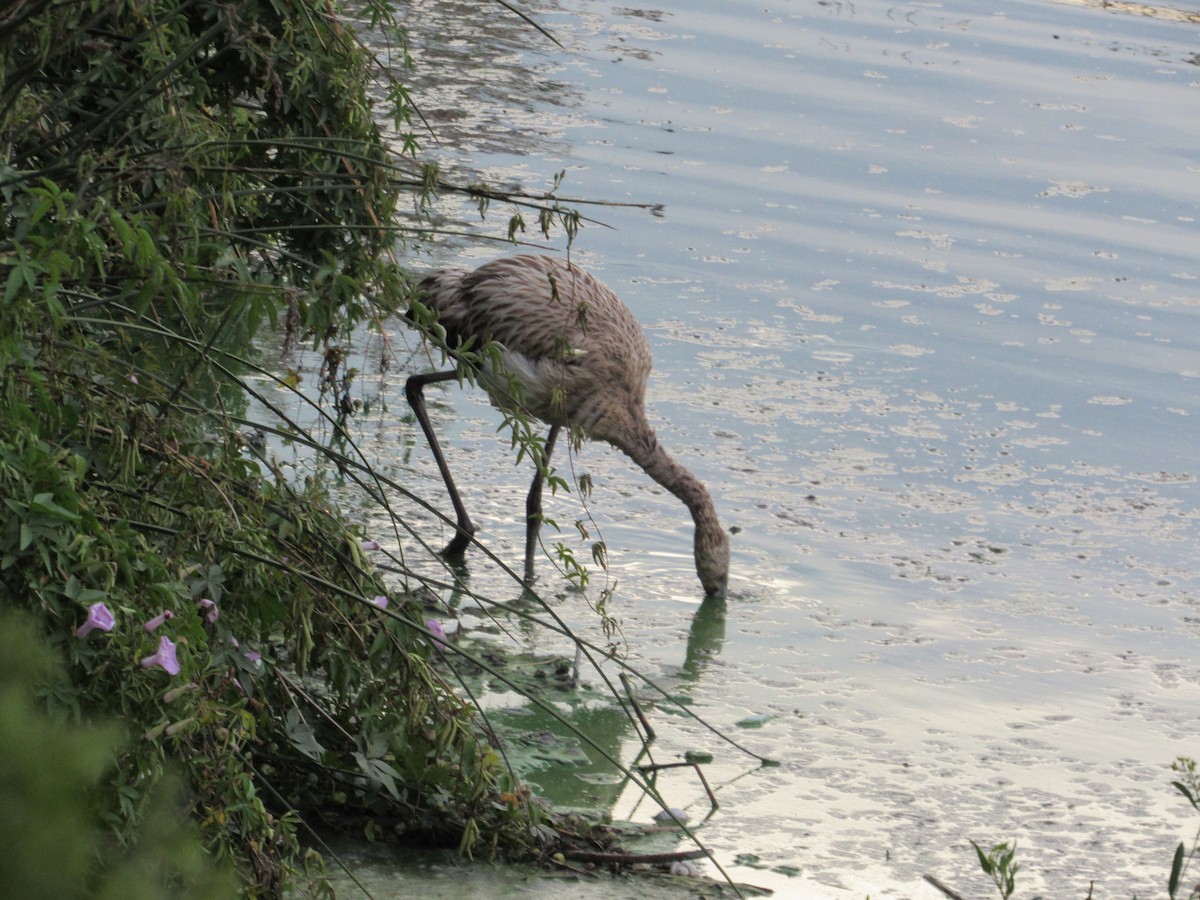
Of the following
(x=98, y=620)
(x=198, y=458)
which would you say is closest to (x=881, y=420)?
(x=198, y=458)

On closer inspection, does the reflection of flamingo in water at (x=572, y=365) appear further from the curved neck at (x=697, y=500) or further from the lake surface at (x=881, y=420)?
the lake surface at (x=881, y=420)

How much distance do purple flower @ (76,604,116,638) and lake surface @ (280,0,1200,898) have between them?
1.21 meters

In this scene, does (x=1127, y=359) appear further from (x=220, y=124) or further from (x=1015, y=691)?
(x=220, y=124)

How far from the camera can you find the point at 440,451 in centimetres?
629

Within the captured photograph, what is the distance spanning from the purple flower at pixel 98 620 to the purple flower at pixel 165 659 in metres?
0.08

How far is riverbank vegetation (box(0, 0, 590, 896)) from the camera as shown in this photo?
107 inches

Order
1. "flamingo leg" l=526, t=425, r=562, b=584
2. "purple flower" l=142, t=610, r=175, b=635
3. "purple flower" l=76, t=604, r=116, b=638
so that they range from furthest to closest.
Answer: "flamingo leg" l=526, t=425, r=562, b=584, "purple flower" l=142, t=610, r=175, b=635, "purple flower" l=76, t=604, r=116, b=638

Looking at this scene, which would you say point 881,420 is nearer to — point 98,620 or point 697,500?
A: point 697,500

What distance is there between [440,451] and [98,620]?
3610 mm

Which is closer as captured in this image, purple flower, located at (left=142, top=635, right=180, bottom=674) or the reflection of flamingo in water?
purple flower, located at (left=142, top=635, right=180, bottom=674)

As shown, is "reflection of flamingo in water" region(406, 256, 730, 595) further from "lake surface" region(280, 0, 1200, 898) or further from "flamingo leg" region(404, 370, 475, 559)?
"lake surface" region(280, 0, 1200, 898)

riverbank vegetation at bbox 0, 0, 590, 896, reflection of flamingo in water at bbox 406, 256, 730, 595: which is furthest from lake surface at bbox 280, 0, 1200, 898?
riverbank vegetation at bbox 0, 0, 590, 896

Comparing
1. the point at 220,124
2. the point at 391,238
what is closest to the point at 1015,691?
the point at 391,238

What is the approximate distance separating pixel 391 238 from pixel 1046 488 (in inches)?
164
